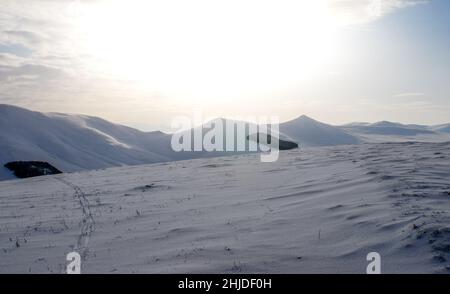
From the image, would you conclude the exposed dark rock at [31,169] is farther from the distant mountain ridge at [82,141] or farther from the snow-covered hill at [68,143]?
the snow-covered hill at [68,143]

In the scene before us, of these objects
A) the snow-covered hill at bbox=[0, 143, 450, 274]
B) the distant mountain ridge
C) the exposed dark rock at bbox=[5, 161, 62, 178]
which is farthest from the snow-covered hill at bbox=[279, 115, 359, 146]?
the snow-covered hill at bbox=[0, 143, 450, 274]

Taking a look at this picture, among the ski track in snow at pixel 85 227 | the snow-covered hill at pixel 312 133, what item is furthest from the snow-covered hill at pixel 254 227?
the snow-covered hill at pixel 312 133

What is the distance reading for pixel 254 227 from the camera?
1020 cm

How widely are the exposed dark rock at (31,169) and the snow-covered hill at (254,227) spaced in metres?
31.5

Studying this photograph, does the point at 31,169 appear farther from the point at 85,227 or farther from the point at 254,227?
the point at 254,227

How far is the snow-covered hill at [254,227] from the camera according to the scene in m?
7.52

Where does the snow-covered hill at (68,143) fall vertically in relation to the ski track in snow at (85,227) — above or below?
above

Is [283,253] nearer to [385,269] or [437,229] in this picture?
[385,269]

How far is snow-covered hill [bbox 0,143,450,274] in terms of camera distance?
24.7 feet

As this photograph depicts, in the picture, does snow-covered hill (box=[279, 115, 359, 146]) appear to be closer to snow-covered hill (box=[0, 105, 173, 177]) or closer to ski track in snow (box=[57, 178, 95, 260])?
snow-covered hill (box=[0, 105, 173, 177])

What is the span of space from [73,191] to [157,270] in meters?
→ 14.3

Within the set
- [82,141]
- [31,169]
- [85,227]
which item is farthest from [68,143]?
[85,227]

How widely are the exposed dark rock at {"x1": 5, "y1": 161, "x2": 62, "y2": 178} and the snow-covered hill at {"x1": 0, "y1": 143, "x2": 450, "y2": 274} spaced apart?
3148 cm
